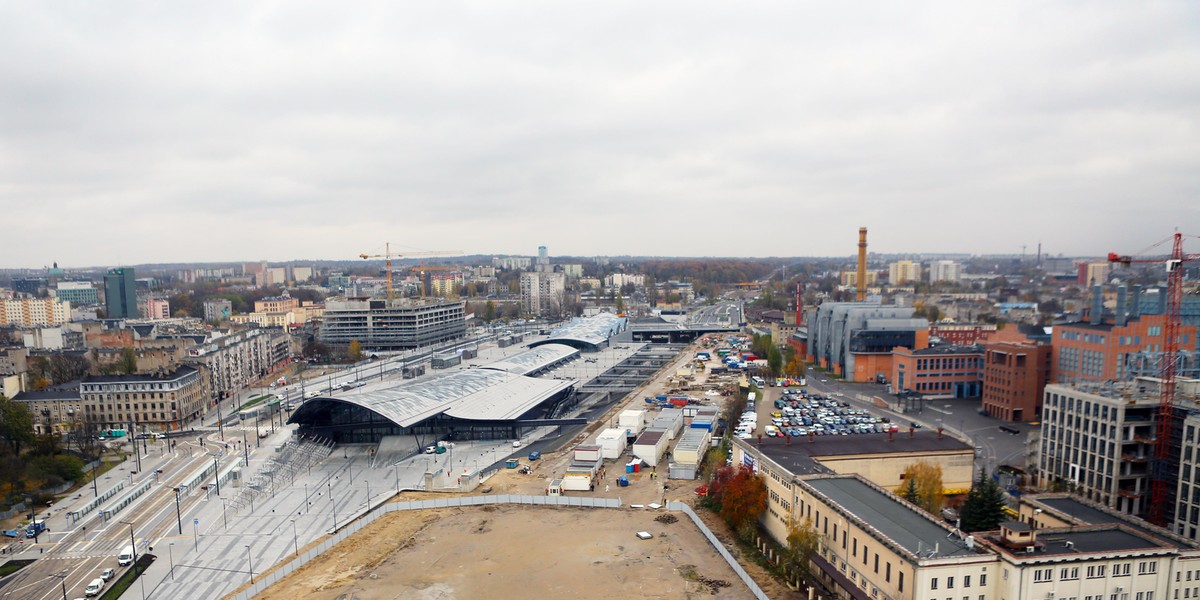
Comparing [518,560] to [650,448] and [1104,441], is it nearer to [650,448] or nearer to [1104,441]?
[650,448]

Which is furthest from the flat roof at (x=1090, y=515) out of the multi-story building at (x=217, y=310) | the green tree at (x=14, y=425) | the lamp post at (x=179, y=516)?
the multi-story building at (x=217, y=310)

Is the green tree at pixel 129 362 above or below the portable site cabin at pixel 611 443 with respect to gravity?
above

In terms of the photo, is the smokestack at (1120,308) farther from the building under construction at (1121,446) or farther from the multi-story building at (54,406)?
the multi-story building at (54,406)

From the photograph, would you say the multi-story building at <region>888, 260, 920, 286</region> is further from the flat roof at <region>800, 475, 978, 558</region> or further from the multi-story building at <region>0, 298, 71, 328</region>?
the multi-story building at <region>0, 298, 71, 328</region>

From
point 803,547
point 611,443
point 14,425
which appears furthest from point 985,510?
point 14,425

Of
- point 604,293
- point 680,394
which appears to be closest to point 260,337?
point 680,394

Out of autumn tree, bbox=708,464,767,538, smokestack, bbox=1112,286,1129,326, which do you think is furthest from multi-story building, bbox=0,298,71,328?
smokestack, bbox=1112,286,1129,326
